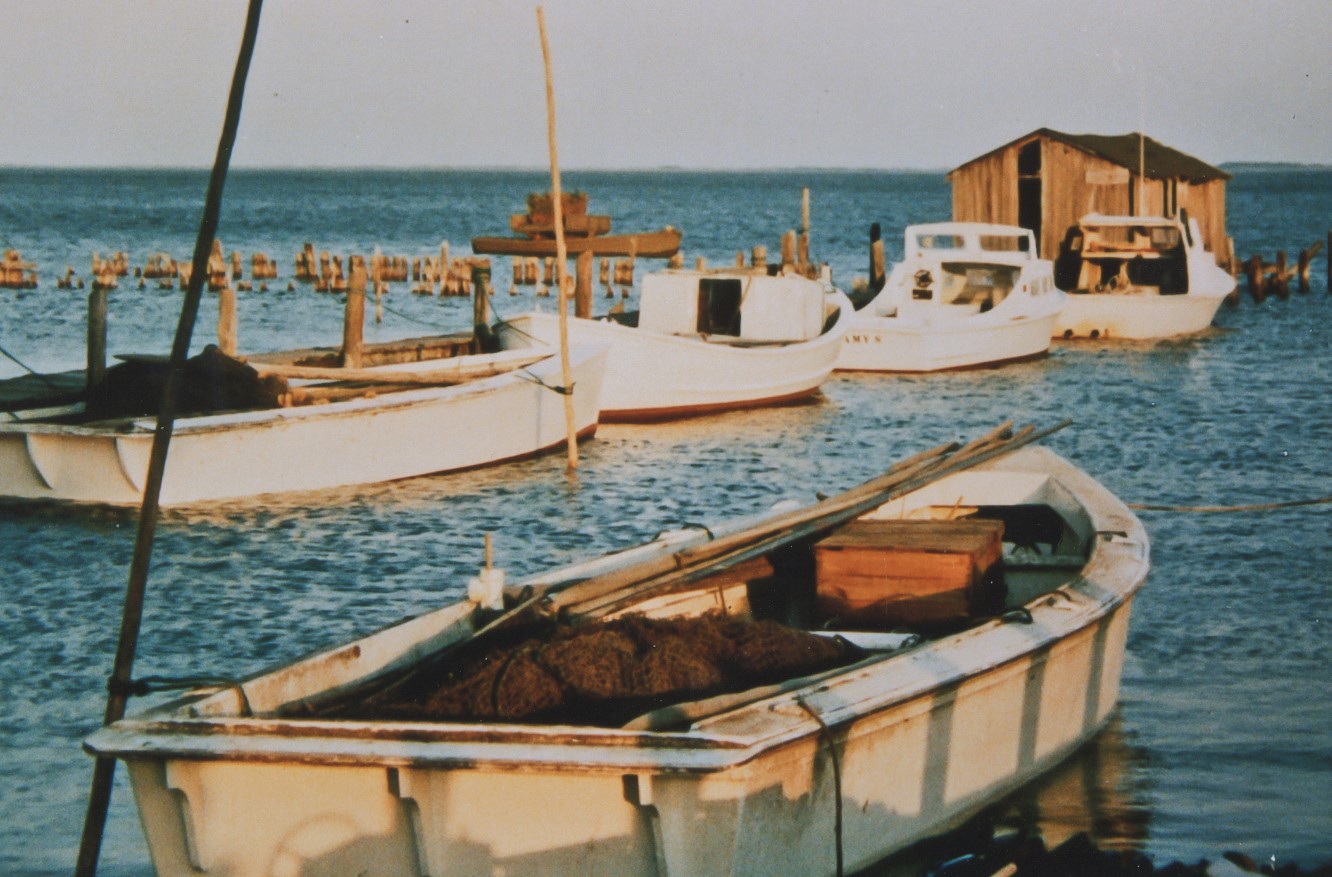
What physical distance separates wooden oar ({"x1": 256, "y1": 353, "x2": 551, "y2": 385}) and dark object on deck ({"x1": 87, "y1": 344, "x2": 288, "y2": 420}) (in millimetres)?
556

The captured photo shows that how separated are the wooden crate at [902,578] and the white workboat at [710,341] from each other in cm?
1076

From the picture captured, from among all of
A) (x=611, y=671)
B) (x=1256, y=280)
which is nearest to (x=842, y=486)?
(x=611, y=671)

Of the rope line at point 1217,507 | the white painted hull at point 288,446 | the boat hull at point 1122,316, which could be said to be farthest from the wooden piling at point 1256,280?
the white painted hull at point 288,446

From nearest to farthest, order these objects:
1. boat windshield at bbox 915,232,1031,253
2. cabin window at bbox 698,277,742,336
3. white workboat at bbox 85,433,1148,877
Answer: white workboat at bbox 85,433,1148,877 → cabin window at bbox 698,277,742,336 → boat windshield at bbox 915,232,1031,253

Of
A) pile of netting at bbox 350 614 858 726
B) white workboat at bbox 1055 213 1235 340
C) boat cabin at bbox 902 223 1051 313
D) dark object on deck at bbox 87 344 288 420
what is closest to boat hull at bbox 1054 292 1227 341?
white workboat at bbox 1055 213 1235 340

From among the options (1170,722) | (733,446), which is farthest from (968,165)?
(1170,722)

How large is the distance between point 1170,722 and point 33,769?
5.81 m

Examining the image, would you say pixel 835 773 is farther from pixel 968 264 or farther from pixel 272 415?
pixel 968 264

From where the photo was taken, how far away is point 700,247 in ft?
241

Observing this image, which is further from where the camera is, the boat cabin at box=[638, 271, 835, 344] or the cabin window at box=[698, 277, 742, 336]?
the cabin window at box=[698, 277, 742, 336]

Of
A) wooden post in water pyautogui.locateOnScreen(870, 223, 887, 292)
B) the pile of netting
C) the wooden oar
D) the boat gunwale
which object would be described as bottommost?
the pile of netting

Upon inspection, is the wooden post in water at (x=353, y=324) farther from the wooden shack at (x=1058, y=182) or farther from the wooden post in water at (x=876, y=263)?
the wooden shack at (x=1058, y=182)

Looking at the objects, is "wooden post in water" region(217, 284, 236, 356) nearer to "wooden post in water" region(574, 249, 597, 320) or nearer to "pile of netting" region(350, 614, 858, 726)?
"wooden post in water" region(574, 249, 597, 320)

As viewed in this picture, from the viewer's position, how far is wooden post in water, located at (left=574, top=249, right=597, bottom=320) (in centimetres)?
2083
